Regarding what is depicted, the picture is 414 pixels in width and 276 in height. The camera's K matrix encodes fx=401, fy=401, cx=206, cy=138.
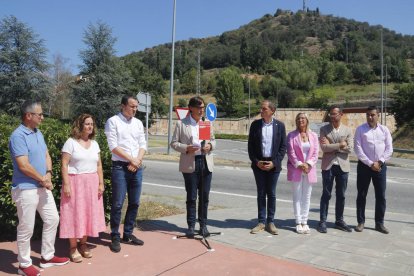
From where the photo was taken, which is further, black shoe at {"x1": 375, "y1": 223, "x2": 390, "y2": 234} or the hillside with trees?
the hillside with trees

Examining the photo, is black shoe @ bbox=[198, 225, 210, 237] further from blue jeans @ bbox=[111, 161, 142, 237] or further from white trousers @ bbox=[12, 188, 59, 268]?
white trousers @ bbox=[12, 188, 59, 268]

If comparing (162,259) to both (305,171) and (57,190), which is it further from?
(305,171)

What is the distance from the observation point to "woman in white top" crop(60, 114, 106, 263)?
4.77 m

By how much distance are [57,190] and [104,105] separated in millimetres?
37283

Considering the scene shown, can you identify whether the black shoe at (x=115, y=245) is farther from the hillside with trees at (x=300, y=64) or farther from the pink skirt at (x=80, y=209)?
the hillside with trees at (x=300, y=64)

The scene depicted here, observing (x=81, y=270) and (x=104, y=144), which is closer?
(x=81, y=270)

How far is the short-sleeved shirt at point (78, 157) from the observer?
480 cm

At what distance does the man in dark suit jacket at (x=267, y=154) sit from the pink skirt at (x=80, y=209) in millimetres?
2401

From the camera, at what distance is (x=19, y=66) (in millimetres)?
39594

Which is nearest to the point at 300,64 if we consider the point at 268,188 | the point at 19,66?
the point at 19,66

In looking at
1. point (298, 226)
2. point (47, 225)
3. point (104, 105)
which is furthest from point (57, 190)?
point (104, 105)

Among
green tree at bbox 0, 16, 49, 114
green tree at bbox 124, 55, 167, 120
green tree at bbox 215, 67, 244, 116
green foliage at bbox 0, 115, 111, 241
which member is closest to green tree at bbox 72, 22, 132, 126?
green tree at bbox 0, 16, 49, 114

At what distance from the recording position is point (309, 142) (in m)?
6.29

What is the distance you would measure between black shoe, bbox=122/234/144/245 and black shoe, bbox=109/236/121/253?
0.26 metres
